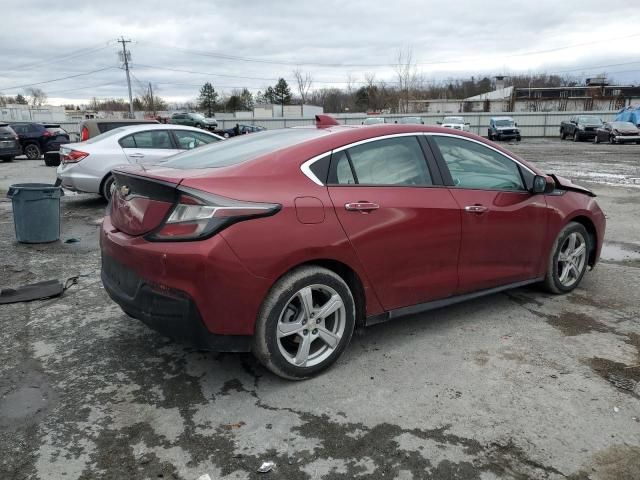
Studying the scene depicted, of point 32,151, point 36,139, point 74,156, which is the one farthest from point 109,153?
point 32,151

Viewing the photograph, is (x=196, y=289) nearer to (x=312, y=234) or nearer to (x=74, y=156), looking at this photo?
(x=312, y=234)

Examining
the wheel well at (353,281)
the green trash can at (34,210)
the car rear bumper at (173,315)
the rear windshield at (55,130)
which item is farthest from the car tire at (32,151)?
the wheel well at (353,281)

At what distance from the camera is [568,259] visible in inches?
193

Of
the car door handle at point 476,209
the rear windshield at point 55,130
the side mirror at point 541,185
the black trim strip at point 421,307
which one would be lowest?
the black trim strip at point 421,307

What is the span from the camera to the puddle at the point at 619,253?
637 cm

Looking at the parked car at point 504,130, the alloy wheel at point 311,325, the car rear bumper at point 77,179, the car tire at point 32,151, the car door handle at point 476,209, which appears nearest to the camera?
the alloy wheel at point 311,325

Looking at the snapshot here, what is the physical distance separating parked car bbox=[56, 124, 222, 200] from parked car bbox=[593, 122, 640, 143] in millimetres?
30046

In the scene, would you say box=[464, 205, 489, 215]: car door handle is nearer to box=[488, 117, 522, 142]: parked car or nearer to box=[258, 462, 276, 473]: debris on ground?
box=[258, 462, 276, 473]: debris on ground

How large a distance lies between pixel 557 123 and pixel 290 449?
4817 centimetres

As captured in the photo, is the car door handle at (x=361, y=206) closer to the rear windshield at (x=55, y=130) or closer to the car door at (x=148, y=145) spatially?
the car door at (x=148, y=145)

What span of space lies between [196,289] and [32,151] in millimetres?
23557

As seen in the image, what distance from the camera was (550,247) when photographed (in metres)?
4.68

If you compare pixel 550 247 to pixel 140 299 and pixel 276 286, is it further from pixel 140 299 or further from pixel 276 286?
pixel 140 299

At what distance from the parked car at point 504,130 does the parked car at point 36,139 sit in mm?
28016
